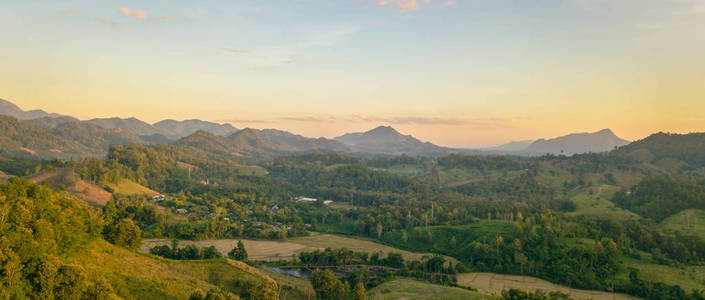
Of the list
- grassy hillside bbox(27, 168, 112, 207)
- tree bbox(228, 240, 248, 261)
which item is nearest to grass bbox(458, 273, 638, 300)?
Result: tree bbox(228, 240, 248, 261)

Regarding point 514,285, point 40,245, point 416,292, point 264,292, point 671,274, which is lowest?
point 514,285

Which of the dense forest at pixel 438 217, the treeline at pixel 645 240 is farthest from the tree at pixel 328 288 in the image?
the treeline at pixel 645 240

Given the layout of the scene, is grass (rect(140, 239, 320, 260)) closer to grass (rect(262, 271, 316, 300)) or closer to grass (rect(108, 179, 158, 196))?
grass (rect(262, 271, 316, 300))

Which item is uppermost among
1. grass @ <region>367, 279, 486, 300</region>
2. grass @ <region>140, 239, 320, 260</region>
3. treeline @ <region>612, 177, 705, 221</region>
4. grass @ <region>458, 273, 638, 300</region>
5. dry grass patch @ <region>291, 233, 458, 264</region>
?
treeline @ <region>612, 177, 705, 221</region>

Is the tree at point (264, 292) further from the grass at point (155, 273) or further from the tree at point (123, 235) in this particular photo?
the tree at point (123, 235)

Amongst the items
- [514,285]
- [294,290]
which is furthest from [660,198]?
[294,290]

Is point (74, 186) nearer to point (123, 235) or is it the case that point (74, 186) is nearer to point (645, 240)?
point (123, 235)

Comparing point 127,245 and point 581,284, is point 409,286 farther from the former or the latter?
point 127,245
